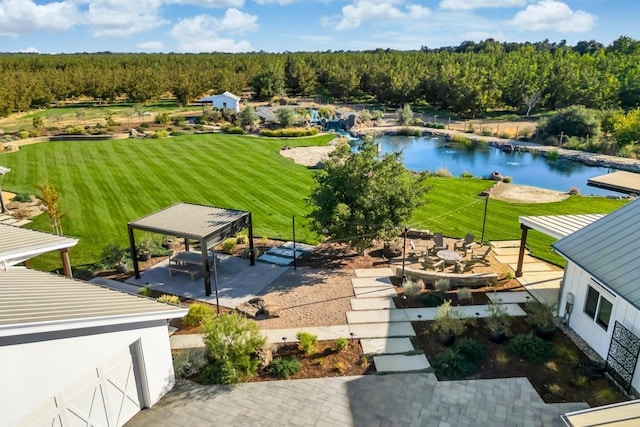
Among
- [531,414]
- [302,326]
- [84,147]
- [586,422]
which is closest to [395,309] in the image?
[302,326]

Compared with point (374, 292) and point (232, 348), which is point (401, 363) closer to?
point (374, 292)

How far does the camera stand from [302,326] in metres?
14.2

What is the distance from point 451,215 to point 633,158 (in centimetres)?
2692

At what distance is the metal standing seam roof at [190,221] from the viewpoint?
15.6m

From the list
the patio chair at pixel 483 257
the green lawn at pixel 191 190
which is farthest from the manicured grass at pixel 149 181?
the patio chair at pixel 483 257

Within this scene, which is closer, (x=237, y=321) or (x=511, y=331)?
(x=237, y=321)

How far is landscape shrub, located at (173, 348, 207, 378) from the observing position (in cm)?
1184

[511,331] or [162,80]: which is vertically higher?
[162,80]

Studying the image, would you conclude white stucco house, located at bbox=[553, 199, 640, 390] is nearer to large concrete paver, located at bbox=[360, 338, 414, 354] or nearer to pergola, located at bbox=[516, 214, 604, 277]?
pergola, located at bbox=[516, 214, 604, 277]

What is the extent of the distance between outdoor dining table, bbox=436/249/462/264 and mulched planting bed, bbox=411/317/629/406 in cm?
335

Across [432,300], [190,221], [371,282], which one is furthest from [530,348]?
[190,221]

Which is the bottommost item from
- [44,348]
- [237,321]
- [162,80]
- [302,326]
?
[302,326]

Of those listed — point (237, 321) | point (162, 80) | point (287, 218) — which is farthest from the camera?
point (162, 80)

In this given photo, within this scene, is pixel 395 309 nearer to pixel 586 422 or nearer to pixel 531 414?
pixel 531 414
